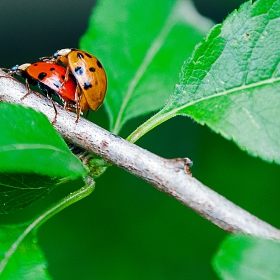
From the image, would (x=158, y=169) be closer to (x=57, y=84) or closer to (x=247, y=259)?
(x=247, y=259)

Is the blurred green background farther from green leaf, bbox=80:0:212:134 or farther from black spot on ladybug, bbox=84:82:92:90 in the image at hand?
black spot on ladybug, bbox=84:82:92:90

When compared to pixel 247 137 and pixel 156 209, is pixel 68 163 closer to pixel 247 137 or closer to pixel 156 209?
pixel 247 137

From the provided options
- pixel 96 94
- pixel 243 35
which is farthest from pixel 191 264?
pixel 243 35

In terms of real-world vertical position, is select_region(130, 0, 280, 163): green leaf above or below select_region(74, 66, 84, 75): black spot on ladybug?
above

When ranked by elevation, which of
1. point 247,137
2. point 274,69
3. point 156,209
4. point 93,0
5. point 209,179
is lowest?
point 156,209

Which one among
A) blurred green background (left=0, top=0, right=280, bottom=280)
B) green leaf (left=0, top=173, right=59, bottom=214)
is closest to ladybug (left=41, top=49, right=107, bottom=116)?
green leaf (left=0, top=173, right=59, bottom=214)

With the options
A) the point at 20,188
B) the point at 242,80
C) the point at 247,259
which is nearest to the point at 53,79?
the point at 20,188

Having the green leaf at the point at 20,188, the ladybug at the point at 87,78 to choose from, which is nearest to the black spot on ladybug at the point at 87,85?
the ladybug at the point at 87,78
